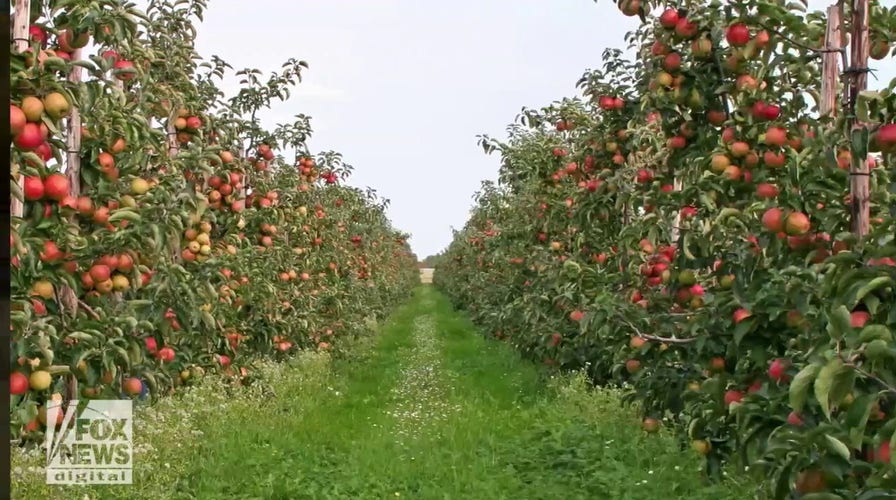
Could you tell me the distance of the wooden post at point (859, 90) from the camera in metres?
2.91

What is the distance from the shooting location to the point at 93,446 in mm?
5008

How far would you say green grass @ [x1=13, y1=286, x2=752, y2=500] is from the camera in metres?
5.68

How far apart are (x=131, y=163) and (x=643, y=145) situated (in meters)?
3.91

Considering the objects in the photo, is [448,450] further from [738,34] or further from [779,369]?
[738,34]

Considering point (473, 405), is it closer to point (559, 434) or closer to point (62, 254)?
point (559, 434)

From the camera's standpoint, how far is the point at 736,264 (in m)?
3.83

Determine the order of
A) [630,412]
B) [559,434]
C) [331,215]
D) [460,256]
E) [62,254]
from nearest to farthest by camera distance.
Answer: [62,254]
[559,434]
[630,412]
[331,215]
[460,256]

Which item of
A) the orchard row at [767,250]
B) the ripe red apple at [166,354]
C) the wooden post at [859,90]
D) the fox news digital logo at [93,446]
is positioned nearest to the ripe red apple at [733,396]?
the orchard row at [767,250]

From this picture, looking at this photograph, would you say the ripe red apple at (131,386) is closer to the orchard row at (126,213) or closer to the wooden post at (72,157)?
the orchard row at (126,213)

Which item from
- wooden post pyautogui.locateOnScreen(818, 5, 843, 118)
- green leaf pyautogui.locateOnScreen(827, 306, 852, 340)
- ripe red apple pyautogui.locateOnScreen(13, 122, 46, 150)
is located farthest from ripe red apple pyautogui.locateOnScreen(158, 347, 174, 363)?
green leaf pyautogui.locateOnScreen(827, 306, 852, 340)

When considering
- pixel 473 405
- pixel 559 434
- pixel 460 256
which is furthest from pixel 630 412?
pixel 460 256

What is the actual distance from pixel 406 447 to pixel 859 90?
209 inches

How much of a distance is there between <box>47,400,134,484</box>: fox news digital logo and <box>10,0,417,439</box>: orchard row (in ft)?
0.44

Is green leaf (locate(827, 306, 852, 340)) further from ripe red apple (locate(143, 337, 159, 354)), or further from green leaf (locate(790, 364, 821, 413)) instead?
ripe red apple (locate(143, 337, 159, 354))
